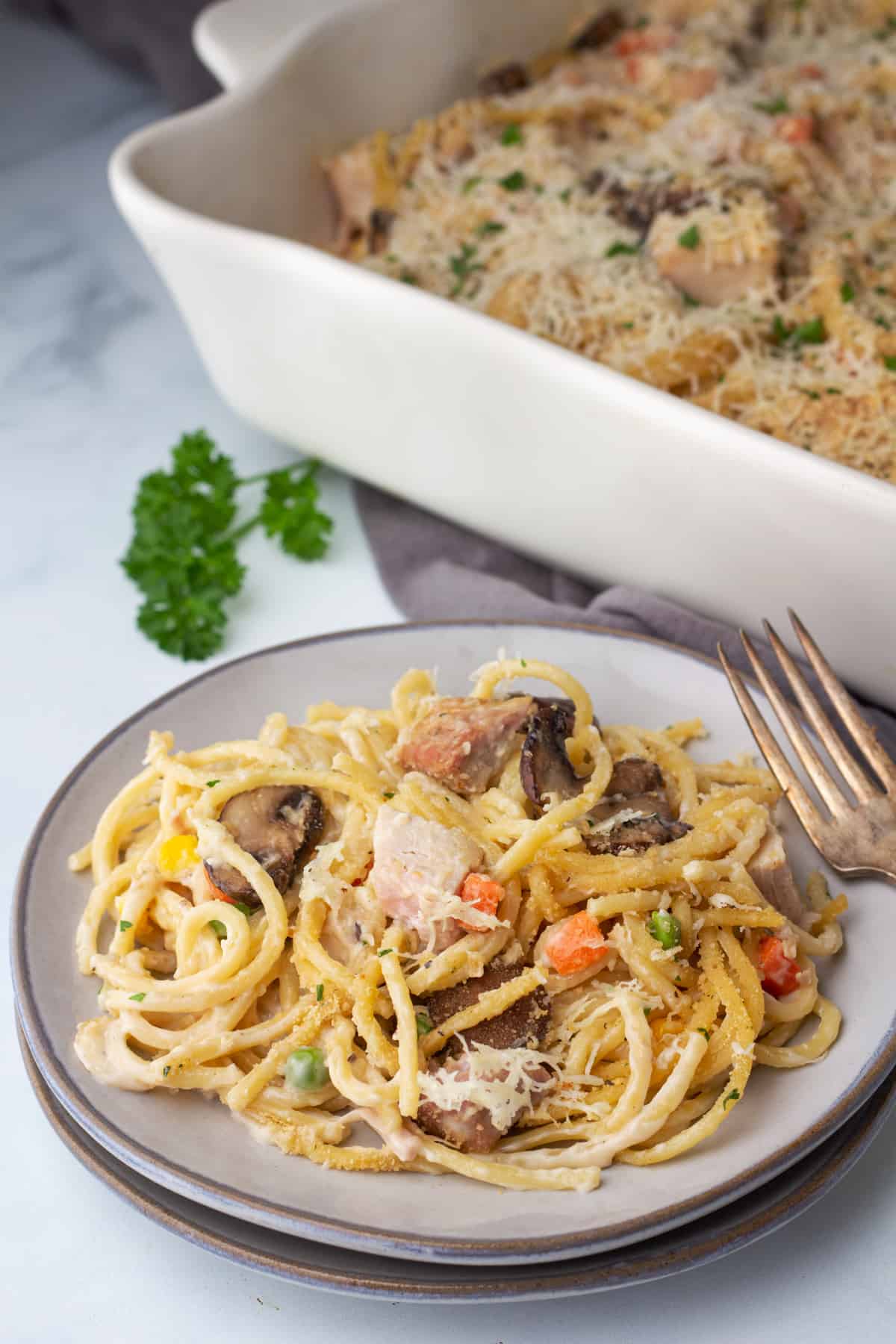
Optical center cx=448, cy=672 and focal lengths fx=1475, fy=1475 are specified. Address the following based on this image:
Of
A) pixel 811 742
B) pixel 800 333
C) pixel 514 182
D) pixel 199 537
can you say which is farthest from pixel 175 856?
pixel 514 182

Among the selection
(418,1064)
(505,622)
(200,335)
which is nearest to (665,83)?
(200,335)

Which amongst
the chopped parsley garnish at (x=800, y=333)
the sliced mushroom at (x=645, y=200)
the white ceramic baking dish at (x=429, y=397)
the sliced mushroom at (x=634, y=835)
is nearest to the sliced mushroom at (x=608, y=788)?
the sliced mushroom at (x=634, y=835)

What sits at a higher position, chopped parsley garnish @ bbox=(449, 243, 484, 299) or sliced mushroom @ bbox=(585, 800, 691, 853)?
chopped parsley garnish @ bbox=(449, 243, 484, 299)

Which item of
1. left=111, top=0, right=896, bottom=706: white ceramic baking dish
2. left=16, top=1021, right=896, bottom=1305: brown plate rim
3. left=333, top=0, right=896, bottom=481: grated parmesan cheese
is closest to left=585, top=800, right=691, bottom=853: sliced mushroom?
left=16, top=1021, right=896, bottom=1305: brown plate rim

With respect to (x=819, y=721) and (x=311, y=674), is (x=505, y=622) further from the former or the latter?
(x=819, y=721)

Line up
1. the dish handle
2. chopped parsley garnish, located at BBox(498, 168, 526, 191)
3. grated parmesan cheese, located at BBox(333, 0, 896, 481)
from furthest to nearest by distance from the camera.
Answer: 1. the dish handle
2. chopped parsley garnish, located at BBox(498, 168, 526, 191)
3. grated parmesan cheese, located at BBox(333, 0, 896, 481)

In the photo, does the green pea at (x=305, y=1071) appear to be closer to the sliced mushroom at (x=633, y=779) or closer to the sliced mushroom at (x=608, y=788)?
the sliced mushroom at (x=608, y=788)

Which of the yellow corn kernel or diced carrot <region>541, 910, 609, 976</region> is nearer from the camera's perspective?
diced carrot <region>541, 910, 609, 976</region>

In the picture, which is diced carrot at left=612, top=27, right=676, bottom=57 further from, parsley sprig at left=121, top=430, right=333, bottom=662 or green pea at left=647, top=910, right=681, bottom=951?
green pea at left=647, top=910, right=681, bottom=951
